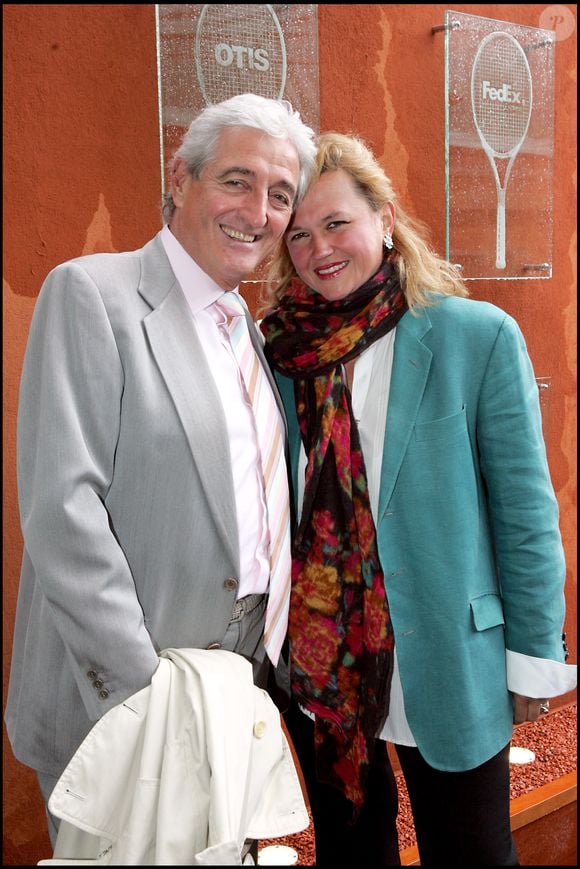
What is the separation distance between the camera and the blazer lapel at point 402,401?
5.35 ft

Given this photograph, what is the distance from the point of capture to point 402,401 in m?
1.64

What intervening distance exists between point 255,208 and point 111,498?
62 cm

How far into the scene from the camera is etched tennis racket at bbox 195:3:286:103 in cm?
227

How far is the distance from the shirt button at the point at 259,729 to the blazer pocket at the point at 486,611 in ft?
1.65

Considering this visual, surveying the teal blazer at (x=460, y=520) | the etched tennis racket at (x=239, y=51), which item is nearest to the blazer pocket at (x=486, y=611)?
the teal blazer at (x=460, y=520)

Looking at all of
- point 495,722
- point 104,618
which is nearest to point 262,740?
point 104,618

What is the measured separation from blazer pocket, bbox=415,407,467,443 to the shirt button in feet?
2.01

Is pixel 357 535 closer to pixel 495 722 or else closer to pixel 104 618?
pixel 495 722

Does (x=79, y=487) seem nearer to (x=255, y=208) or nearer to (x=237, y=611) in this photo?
(x=237, y=611)

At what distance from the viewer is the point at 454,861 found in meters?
1.68

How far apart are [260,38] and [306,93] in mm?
197

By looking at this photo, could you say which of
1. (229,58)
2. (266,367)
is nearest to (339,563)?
(266,367)

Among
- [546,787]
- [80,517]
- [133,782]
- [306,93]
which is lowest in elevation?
[546,787]

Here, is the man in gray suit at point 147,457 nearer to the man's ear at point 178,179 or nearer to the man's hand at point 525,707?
the man's ear at point 178,179
